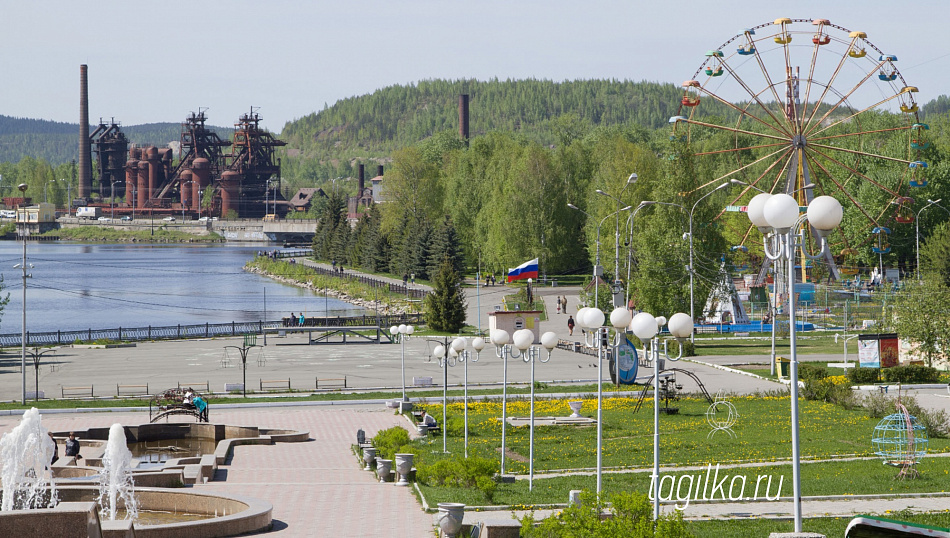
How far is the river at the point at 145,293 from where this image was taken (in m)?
72.1

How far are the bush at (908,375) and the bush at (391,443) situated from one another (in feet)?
62.9

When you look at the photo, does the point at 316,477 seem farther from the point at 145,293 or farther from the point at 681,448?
the point at 145,293

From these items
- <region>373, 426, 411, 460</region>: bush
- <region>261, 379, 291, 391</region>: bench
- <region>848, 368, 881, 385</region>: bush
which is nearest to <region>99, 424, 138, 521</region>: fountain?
<region>373, 426, 411, 460</region>: bush

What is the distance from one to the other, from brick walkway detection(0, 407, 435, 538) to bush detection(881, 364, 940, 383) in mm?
16445

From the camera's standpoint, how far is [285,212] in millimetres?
176375

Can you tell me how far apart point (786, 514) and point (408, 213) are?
3160 inches

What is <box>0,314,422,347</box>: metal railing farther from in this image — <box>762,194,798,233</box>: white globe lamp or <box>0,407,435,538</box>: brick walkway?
<box>762,194,798,233</box>: white globe lamp

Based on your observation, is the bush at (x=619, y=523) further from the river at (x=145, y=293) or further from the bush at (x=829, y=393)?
the river at (x=145, y=293)

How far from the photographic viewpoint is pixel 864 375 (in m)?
34.2

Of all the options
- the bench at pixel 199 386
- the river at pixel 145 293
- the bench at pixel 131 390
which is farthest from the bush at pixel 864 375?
the river at pixel 145 293

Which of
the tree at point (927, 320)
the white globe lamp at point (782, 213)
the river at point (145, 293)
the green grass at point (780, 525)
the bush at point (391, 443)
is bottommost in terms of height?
the river at point (145, 293)

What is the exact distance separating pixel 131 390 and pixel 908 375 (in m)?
25.7

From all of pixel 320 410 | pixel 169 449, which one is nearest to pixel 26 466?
pixel 169 449

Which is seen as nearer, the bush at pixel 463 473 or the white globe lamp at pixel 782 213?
the white globe lamp at pixel 782 213
